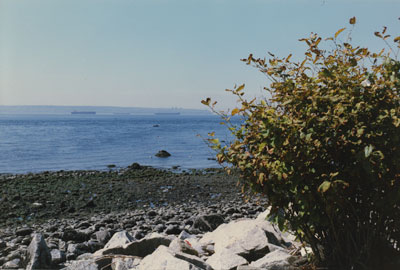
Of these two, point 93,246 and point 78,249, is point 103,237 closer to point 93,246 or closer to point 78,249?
point 93,246

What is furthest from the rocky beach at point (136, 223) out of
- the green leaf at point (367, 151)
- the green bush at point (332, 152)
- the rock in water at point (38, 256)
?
the green leaf at point (367, 151)

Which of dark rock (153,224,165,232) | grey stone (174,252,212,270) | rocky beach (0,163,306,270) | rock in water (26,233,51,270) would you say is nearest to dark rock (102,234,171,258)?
rocky beach (0,163,306,270)

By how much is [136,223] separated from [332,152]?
359 inches

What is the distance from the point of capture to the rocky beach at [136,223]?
5.26 meters

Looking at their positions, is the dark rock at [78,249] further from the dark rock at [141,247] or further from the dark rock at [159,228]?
the dark rock at [159,228]

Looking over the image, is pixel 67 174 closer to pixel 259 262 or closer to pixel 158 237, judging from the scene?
pixel 158 237

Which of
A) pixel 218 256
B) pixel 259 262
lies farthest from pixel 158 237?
pixel 259 262

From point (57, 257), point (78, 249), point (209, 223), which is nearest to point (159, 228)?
point (209, 223)

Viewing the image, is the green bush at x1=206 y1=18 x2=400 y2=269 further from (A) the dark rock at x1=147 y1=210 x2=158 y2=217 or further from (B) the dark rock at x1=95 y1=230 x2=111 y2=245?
(A) the dark rock at x1=147 y1=210 x2=158 y2=217

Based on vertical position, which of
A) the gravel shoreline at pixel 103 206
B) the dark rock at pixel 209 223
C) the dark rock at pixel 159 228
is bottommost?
the gravel shoreline at pixel 103 206

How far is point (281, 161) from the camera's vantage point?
3.95 meters

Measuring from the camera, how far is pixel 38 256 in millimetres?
5887

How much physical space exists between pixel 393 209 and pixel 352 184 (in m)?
0.54

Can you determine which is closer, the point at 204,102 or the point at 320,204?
the point at 320,204
